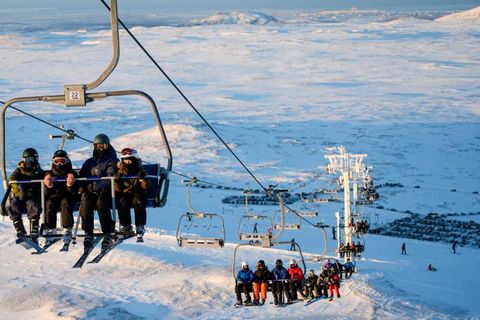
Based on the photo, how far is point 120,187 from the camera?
7.01 meters

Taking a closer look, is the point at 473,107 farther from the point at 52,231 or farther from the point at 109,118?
the point at 52,231

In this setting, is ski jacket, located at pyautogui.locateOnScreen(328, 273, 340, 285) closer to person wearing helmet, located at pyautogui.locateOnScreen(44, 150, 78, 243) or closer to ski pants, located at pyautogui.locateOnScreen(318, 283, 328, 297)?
ski pants, located at pyautogui.locateOnScreen(318, 283, 328, 297)

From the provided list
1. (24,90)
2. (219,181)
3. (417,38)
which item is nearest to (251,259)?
(219,181)

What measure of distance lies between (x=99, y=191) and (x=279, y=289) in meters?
3.67

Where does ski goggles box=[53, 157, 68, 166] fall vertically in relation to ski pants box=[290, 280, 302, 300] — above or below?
above

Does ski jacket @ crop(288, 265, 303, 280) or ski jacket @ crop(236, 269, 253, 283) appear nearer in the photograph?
ski jacket @ crop(236, 269, 253, 283)

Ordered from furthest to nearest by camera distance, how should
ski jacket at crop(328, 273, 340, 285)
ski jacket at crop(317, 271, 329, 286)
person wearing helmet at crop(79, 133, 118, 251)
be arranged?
ski jacket at crop(328, 273, 340, 285), ski jacket at crop(317, 271, 329, 286), person wearing helmet at crop(79, 133, 118, 251)

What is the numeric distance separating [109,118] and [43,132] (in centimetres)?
892

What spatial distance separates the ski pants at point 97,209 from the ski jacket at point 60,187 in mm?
155

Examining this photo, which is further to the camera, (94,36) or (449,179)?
(94,36)

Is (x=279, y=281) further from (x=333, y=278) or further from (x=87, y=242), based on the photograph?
(x=333, y=278)

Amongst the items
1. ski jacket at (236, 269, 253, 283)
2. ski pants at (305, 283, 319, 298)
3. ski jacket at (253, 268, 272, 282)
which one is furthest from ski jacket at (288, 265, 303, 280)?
ski pants at (305, 283, 319, 298)

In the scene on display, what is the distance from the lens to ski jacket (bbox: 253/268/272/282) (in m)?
9.73

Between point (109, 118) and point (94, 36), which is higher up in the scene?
point (94, 36)
